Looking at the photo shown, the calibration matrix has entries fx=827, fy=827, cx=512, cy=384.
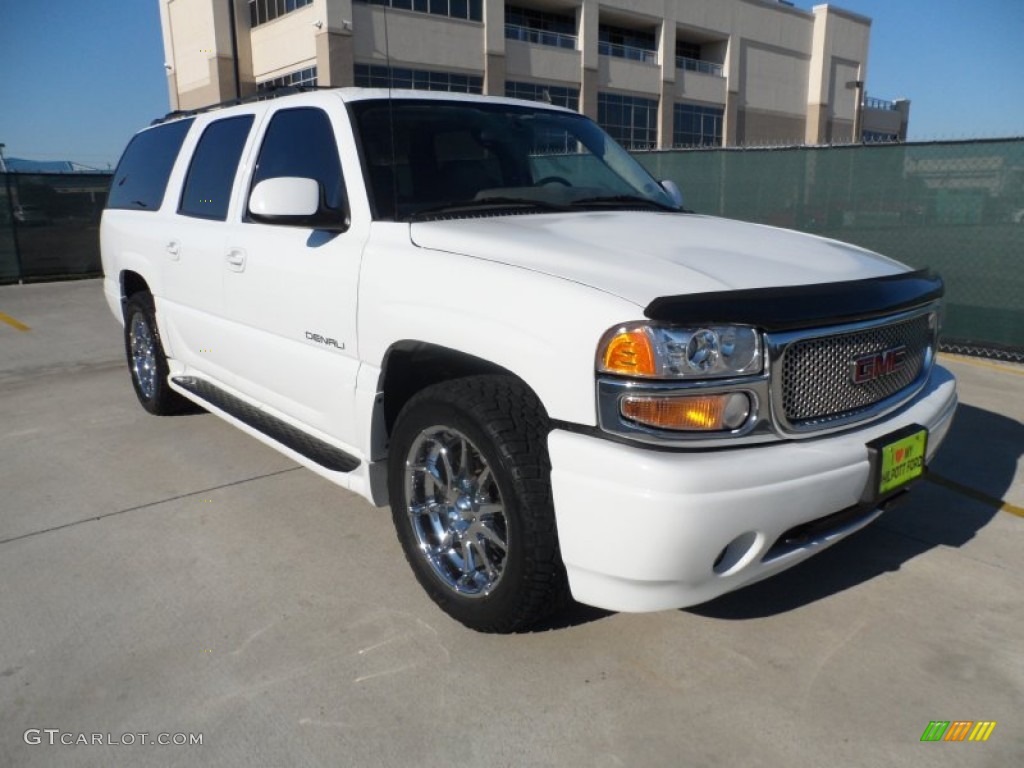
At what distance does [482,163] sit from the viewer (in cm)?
374

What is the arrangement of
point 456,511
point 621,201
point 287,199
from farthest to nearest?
point 621,201 < point 287,199 < point 456,511

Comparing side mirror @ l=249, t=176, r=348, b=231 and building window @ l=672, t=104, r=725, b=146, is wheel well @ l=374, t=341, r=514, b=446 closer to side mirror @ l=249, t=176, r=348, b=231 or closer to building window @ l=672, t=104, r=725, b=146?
side mirror @ l=249, t=176, r=348, b=231

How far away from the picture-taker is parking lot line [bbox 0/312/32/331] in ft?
31.8

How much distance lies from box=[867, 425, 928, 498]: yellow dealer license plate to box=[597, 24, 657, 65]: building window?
46978 mm

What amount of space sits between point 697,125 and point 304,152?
2098 inches

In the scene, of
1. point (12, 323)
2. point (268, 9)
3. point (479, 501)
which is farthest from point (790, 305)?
point (268, 9)

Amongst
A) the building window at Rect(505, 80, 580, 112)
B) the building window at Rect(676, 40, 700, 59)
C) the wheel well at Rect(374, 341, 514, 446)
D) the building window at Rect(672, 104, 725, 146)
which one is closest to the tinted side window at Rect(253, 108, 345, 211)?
the wheel well at Rect(374, 341, 514, 446)

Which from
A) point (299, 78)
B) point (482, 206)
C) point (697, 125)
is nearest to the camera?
point (482, 206)

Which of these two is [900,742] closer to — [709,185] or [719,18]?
[709,185]

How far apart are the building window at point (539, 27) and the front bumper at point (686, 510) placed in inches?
1685

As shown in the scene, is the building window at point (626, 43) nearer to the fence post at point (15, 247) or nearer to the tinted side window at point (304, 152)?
the fence post at point (15, 247)

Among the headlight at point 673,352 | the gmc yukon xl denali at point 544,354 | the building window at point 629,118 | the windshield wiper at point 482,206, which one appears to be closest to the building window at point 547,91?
the building window at point 629,118

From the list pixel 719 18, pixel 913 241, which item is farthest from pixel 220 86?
pixel 913 241

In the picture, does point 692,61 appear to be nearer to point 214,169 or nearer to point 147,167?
point 147,167
